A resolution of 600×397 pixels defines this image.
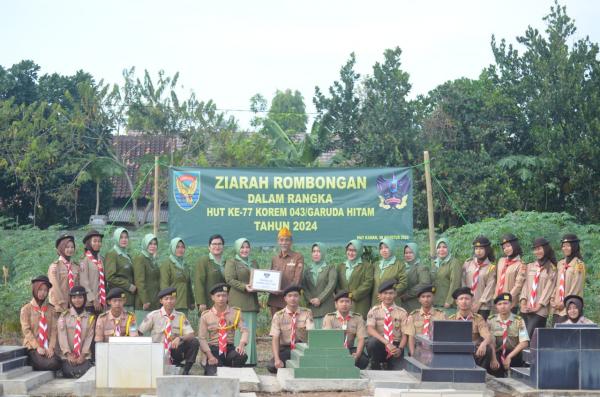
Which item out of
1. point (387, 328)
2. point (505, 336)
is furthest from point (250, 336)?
point (505, 336)

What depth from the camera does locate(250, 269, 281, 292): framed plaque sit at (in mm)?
12086

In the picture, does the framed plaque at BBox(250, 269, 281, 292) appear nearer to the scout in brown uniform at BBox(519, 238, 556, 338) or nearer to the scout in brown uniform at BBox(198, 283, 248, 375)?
the scout in brown uniform at BBox(198, 283, 248, 375)

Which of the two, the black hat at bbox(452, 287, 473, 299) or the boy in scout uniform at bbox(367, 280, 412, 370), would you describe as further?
the boy in scout uniform at bbox(367, 280, 412, 370)

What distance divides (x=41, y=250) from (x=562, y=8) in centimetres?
1270

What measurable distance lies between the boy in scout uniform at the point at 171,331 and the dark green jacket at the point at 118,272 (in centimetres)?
94

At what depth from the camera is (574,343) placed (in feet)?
33.9

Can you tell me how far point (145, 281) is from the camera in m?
12.2

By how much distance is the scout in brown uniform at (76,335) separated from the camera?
11.2 m

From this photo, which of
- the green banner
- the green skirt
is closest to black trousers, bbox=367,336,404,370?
the green skirt

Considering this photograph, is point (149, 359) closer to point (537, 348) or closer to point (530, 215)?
point (537, 348)

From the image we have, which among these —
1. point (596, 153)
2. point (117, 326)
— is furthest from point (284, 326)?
point (596, 153)

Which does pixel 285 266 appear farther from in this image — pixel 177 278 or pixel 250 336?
pixel 177 278

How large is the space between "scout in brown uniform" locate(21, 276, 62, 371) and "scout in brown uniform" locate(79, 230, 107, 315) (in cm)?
71

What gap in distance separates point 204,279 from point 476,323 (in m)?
3.40
